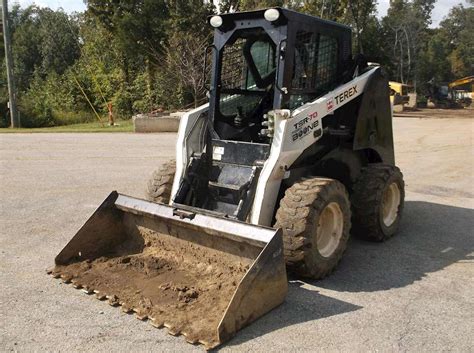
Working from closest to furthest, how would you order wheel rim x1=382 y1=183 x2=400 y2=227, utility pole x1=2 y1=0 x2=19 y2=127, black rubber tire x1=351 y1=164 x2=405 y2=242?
black rubber tire x1=351 y1=164 x2=405 y2=242
wheel rim x1=382 y1=183 x2=400 y2=227
utility pole x1=2 y1=0 x2=19 y2=127

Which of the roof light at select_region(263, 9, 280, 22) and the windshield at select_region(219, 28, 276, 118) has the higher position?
the roof light at select_region(263, 9, 280, 22)

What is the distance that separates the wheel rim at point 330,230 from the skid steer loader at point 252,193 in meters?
0.01

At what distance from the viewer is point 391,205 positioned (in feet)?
22.4

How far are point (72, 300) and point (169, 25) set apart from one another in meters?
28.1

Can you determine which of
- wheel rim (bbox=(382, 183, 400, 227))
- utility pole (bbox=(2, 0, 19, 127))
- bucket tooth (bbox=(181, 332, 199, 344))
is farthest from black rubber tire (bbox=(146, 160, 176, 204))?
utility pole (bbox=(2, 0, 19, 127))

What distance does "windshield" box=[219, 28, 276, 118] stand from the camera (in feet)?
20.5

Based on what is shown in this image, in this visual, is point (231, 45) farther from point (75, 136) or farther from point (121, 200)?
point (75, 136)

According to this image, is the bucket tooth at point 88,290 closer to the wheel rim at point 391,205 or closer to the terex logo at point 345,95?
the terex logo at point 345,95

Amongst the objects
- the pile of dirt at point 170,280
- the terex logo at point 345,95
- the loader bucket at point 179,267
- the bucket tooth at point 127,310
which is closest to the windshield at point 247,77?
the terex logo at point 345,95

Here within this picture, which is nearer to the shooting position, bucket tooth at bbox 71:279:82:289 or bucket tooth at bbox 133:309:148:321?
bucket tooth at bbox 133:309:148:321

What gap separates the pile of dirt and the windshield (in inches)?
72.9

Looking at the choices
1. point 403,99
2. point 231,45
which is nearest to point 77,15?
point 403,99

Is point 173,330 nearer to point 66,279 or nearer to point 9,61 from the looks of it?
point 66,279

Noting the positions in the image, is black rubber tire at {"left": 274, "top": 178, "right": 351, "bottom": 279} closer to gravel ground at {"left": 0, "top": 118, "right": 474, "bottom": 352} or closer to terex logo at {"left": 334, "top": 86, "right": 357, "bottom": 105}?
gravel ground at {"left": 0, "top": 118, "right": 474, "bottom": 352}
